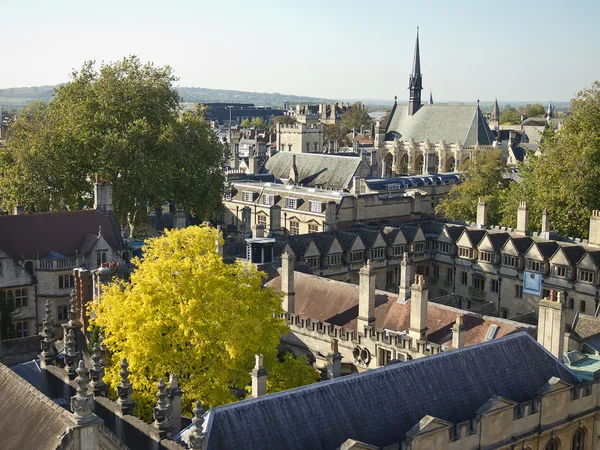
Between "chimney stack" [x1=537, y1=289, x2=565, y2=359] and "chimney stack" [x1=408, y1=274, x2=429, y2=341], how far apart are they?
460cm

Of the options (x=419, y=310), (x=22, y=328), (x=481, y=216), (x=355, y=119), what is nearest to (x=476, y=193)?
(x=481, y=216)

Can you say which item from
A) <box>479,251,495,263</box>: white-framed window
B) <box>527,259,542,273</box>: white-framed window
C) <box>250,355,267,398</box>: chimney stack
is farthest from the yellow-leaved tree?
<box>479,251,495,263</box>: white-framed window

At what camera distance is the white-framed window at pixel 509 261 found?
45.5 metres

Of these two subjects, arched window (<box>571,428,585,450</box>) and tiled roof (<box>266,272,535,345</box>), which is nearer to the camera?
arched window (<box>571,428,585,450</box>)

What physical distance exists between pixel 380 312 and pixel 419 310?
3920 mm

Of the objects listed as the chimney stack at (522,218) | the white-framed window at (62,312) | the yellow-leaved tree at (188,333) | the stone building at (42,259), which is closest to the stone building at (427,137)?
the chimney stack at (522,218)

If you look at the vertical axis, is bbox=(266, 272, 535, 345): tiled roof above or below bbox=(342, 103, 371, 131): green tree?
below

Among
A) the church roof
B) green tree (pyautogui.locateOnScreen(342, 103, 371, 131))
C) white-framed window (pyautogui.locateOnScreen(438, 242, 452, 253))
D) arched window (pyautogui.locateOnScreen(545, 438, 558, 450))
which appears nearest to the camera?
arched window (pyautogui.locateOnScreen(545, 438, 558, 450))

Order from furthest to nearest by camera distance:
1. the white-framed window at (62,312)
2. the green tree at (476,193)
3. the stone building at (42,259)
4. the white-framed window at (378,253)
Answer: the green tree at (476,193)
the white-framed window at (378,253)
the white-framed window at (62,312)
the stone building at (42,259)

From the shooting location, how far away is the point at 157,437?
17172 mm

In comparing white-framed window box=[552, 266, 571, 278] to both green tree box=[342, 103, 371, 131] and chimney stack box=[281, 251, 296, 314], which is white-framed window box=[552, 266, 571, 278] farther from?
green tree box=[342, 103, 371, 131]

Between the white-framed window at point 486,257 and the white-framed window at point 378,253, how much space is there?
604 centimetres

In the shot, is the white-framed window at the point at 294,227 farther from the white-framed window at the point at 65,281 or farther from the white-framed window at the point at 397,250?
the white-framed window at the point at 65,281

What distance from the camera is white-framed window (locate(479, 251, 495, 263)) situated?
46.6 m
